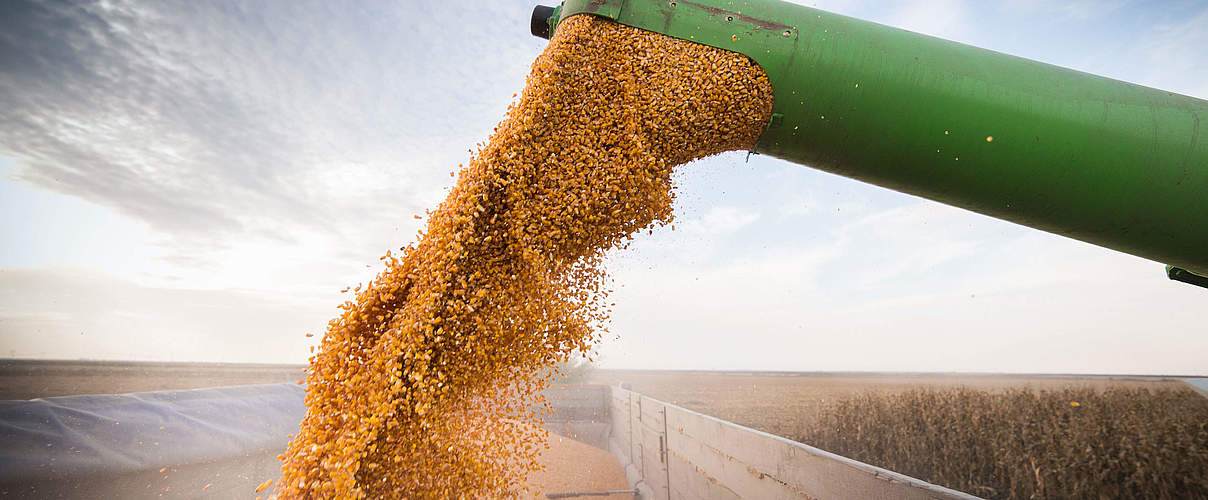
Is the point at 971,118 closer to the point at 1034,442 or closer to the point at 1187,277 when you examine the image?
the point at 1187,277

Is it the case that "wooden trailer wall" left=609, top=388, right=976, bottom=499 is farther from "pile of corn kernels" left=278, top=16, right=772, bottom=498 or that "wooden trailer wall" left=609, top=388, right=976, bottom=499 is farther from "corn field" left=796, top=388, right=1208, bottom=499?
"corn field" left=796, top=388, right=1208, bottom=499

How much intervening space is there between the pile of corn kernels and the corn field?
3567mm

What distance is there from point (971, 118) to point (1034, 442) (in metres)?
3.72

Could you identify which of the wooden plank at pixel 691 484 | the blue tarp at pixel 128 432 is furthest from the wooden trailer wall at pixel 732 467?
the blue tarp at pixel 128 432

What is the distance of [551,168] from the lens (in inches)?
66.3

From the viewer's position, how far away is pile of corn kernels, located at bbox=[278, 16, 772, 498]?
155cm

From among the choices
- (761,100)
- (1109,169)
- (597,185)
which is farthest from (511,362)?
(1109,169)

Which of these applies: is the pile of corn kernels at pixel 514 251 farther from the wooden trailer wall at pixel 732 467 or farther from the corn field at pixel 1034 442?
the corn field at pixel 1034 442

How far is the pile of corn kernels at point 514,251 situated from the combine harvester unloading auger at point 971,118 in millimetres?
132

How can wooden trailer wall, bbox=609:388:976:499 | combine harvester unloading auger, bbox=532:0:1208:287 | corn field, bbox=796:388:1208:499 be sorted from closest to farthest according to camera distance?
combine harvester unloading auger, bbox=532:0:1208:287 < wooden trailer wall, bbox=609:388:976:499 < corn field, bbox=796:388:1208:499

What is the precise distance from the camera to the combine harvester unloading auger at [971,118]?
1671 mm

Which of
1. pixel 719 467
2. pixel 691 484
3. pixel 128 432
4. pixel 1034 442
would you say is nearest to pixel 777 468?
pixel 719 467

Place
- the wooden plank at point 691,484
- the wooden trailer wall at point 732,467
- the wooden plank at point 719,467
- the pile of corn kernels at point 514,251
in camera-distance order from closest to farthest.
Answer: the pile of corn kernels at point 514,251
the wooden trailer wall at point 732,467
the wooden plank at point 719,467
the wooden plank at point 691,484

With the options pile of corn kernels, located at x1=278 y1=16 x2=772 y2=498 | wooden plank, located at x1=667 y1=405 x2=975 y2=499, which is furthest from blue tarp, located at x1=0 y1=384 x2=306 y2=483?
wooden plank, located at x1=667 y1=405 x2=975 y2=499
